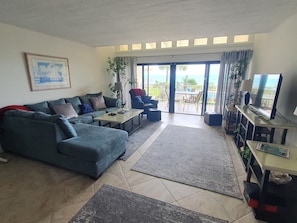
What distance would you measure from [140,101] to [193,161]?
300 cm

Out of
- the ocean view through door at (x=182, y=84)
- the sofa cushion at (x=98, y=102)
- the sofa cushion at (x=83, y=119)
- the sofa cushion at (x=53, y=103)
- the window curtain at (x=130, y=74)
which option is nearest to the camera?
the sofa cushion at (x=83, y=119)

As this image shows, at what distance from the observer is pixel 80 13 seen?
2359mm

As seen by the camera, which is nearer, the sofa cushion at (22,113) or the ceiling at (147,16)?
the ceiling at (147,16)

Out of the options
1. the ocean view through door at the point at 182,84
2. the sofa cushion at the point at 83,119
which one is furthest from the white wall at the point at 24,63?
the ocean view through door at the point at 182,84

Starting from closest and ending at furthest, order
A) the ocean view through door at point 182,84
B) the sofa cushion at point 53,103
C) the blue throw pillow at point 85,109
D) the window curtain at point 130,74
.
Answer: the sofa cushion at point 53,103, the blue throw pillow at point 85,109, the ocean view through door at point 182,84, the window curtain at point 130,74

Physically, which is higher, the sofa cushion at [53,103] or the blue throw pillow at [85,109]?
the sofa cushion at [53,103]

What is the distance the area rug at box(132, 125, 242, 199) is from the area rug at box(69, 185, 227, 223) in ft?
1.59

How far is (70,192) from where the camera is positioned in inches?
74.8

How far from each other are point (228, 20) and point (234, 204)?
9.43 feet

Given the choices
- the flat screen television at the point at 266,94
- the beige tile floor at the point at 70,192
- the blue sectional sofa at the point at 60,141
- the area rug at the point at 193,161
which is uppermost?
the flat screen television at the point at 266,94

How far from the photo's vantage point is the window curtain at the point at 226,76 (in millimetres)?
4493

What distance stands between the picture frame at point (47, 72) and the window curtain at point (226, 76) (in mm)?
4660

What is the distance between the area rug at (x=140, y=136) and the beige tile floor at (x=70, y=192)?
34cm

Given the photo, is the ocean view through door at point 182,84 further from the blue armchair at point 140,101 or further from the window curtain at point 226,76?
A: the blue armchair at point 140,101
